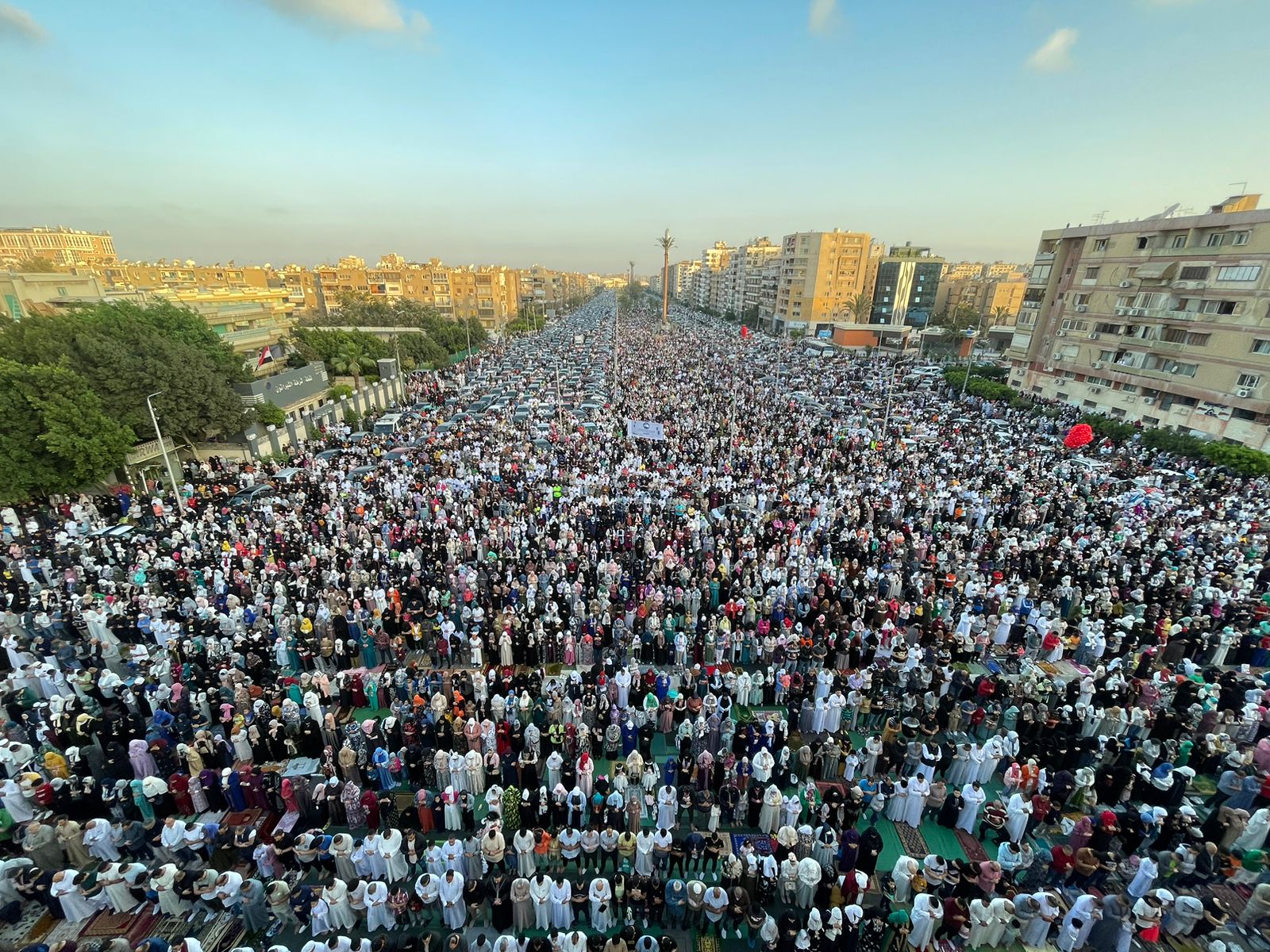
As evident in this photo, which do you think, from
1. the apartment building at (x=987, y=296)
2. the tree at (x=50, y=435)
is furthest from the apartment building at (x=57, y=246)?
the apartment building at (x=987, y=296)

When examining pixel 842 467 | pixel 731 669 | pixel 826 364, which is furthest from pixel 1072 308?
pixel 731 669

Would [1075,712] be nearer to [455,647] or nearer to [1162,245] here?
[455,647]

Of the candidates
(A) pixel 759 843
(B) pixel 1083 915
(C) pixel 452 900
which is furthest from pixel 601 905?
(B) pixel 1083 915

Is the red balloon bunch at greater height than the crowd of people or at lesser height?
greater

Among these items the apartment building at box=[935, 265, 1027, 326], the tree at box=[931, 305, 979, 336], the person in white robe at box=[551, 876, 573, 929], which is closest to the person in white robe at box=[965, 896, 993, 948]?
the person in white robe at box=[551, 876, 573, 929]

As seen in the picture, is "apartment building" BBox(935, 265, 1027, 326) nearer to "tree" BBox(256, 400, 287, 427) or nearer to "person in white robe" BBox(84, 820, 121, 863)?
"tree" BBox(256, 400, 287, 427)

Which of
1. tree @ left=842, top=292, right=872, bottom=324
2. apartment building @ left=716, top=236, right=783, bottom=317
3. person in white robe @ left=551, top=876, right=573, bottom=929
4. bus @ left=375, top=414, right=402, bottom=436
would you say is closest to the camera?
person in white robe @ left=551, top=876, right=573, bottom=929

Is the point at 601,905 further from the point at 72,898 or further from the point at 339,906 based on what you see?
the point at 72,898
